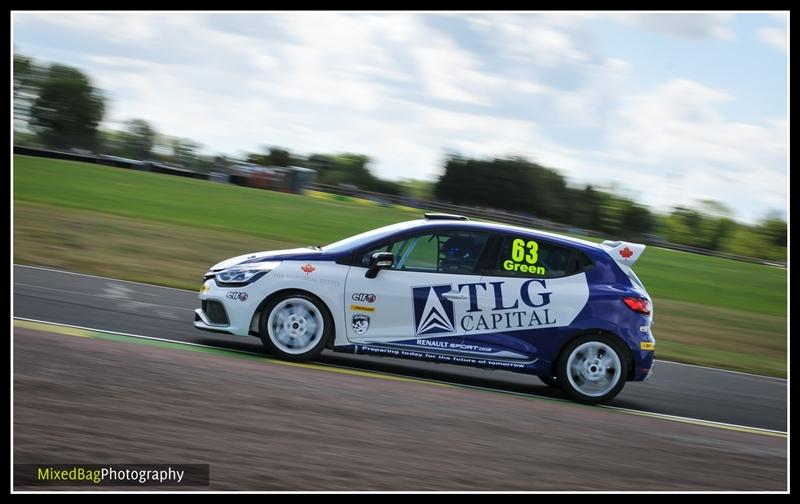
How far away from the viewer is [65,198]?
28312 millimetres

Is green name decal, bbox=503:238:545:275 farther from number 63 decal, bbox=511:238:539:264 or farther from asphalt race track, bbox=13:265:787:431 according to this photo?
asphalt race track, bbox=13:265:787:431

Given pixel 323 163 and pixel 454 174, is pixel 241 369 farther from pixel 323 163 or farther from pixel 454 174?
pixel 323 163

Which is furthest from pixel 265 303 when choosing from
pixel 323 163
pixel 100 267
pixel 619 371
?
pixel 323 163

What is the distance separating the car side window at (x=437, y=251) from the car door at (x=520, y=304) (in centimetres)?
18

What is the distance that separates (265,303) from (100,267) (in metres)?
7.48

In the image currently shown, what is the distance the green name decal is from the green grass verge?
19.1 ft

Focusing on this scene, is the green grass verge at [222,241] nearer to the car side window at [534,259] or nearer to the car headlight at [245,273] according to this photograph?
the car side window at [534,259]

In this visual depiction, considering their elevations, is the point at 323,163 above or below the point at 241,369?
above

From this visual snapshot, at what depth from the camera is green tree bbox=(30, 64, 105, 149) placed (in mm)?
63969

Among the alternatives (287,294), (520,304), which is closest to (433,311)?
(520,304)

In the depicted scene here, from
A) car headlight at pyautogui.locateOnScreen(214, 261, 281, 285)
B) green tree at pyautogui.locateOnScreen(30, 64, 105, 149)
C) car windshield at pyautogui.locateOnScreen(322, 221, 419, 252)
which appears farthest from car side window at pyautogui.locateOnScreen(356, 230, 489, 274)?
green tree at pyautogui.locateOnScreen(30, 64, 105, 149)

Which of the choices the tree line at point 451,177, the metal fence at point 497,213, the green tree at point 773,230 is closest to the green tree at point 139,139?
the tree line at point 451,177

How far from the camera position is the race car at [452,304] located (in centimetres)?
916
